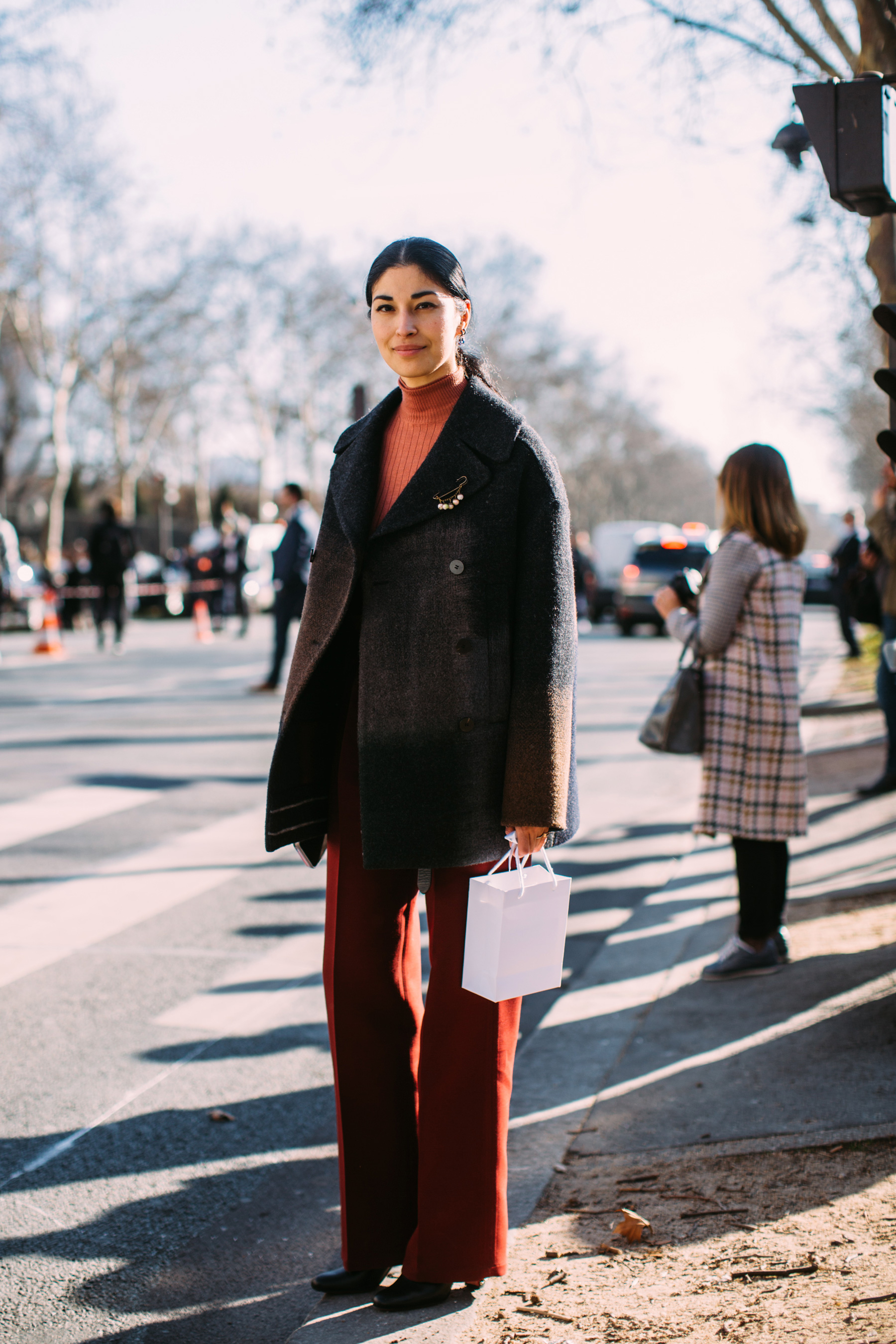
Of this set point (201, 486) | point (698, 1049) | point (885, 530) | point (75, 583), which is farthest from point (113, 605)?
point (201, 486)

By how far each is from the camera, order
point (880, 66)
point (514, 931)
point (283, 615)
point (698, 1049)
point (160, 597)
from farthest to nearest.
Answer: point (160, 597) < point (283, 615) < point (880, 66) < point (698, 1049) < point (514, 931)

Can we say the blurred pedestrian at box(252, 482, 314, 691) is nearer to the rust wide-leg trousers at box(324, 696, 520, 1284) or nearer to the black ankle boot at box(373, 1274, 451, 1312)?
the rust wide-leg trousers at box(324, 696, 520, 1284)

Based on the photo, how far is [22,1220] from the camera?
3035mm

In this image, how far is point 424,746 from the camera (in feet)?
7.94

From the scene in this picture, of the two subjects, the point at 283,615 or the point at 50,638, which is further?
the point at 50,638

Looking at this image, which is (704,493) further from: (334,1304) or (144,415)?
(334,1304)

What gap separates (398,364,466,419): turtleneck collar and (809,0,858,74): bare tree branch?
217 inches

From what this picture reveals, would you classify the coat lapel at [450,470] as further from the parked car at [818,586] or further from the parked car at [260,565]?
the parked car at [818,586]

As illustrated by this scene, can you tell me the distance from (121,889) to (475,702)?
3.94 metres

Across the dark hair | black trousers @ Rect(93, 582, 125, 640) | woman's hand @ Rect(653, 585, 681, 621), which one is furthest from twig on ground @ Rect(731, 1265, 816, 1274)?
black trousers @ Rect(93, 582, 125, 640)

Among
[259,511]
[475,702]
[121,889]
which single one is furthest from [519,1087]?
[259,511]

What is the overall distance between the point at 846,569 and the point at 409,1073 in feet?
50.4

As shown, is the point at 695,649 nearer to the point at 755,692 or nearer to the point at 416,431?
the point at 755,692

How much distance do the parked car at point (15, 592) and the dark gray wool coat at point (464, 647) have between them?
719 inches
